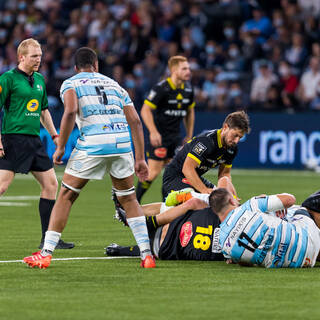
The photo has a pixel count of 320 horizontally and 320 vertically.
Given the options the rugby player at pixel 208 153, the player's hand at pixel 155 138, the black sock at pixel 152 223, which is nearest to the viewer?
the black sock at pixel 152 223

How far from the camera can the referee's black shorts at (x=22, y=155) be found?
1034 cm

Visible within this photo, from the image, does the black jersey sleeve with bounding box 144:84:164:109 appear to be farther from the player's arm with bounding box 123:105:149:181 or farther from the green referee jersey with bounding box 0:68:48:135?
the player's arm with bounding box 123:105:149:181

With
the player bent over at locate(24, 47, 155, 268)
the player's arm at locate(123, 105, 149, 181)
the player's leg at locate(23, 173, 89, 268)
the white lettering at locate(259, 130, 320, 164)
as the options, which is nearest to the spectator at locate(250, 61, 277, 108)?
the white lettering at locate(259, 130, 320, 164)

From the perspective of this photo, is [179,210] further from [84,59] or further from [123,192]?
[84,59]

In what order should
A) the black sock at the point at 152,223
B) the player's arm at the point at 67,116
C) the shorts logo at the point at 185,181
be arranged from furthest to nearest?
1. the shorts logo at the point at 185,181
2. the black sock at the point at 152,223
3. the player's arm at the point at 67,116

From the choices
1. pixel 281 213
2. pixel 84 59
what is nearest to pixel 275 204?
pixel 281 213

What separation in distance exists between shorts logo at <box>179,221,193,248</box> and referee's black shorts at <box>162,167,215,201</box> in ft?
4.99

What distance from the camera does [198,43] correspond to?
2684cm

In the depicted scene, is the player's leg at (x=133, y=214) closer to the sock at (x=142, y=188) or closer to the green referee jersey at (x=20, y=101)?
the green referee jersey at (x=20, y=101)

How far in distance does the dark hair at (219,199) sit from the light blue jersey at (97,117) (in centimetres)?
93

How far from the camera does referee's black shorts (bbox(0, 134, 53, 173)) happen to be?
10.3m

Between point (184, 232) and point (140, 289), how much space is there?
182 cm

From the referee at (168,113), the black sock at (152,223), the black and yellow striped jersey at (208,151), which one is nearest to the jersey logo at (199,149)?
the black and yellow striped jersey at (208,151)

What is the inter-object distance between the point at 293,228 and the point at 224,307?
213cm
